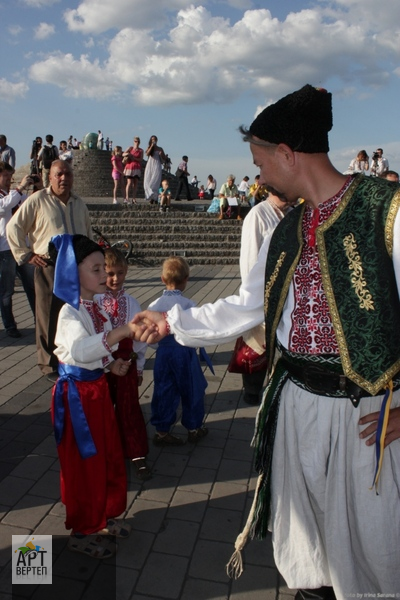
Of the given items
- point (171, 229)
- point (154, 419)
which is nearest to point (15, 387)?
point (154, 419)

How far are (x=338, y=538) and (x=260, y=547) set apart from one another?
986 millimetres

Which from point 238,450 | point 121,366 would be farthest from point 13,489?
point 238,450

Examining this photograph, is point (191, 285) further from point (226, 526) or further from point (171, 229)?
point (226, 526)

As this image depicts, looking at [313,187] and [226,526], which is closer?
[313,187]

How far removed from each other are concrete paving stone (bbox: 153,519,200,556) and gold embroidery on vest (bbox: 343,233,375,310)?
1.75 metres

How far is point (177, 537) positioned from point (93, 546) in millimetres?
462

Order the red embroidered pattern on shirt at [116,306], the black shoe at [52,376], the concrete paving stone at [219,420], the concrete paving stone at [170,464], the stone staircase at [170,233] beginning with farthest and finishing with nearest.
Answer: the stone staircase at [170,233] → the black shoe at [52,376] → the concrete paving stone at [219,420] → the red embroidered pattern on shirt at [116,306] → the concrete paving stone at [170,464]

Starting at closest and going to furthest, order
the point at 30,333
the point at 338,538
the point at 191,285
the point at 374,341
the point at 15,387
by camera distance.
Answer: the point at 374,341 < the point at 338,538 < the point at 15,387 < the point at 30,333 < the point at 191,285

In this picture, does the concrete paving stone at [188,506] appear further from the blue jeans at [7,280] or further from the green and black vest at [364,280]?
the blue jeans at [7,280]

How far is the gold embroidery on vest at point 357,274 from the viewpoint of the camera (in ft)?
6.28

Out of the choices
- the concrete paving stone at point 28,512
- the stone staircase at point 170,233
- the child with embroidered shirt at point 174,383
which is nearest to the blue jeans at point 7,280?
the child with embroidered shirt at point 174,383

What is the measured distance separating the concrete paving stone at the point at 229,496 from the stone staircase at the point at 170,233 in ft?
33.6

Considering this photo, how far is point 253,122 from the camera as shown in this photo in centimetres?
212

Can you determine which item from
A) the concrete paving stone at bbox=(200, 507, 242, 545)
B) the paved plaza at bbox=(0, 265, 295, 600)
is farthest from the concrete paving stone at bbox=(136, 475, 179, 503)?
the concrete paving stone at bbox=(200, 507, 242, 545)
